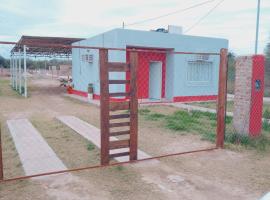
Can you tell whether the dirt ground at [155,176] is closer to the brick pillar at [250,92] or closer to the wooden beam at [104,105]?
the wooden beam at [104,105]

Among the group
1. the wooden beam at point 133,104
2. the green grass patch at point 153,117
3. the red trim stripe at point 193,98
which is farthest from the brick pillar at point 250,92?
the red trim stripe at point 193,98

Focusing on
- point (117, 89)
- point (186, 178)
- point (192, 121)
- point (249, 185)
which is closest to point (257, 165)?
point (249, 185)

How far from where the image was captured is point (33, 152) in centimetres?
619

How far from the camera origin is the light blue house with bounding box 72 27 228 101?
597 inches

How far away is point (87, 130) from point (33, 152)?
7.97ft

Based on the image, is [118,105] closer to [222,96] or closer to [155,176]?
[155,176]

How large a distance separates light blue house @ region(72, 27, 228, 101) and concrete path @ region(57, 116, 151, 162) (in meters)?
4.89

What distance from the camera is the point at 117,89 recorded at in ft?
46.9

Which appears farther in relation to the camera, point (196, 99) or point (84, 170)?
point (196, 99)

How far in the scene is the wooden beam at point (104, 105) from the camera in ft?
16.3

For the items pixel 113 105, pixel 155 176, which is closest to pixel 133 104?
pixel 113 105

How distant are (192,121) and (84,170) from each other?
5.91 metres

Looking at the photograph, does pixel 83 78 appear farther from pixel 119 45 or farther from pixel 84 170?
pixel 84 170

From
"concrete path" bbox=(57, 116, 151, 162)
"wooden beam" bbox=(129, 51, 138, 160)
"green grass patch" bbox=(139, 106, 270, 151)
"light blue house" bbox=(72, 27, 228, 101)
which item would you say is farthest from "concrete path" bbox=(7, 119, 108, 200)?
"light blue house" bbox=(72, 27, 228, 101)
